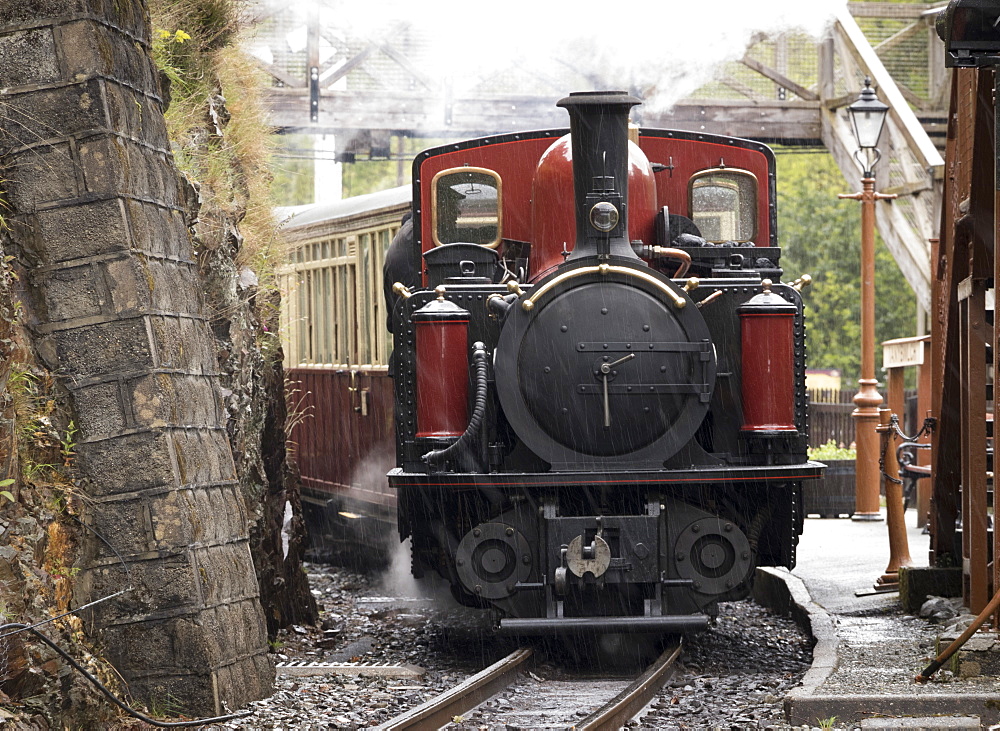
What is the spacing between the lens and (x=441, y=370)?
22.7 ft

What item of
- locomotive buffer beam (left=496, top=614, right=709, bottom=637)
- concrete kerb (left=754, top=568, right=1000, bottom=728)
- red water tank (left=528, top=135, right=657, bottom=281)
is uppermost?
red water tank (left=528, top=135, right=657, bottom=281)

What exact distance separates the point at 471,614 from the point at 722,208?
3.33 metres

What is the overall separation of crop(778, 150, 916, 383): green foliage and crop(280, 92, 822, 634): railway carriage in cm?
2279

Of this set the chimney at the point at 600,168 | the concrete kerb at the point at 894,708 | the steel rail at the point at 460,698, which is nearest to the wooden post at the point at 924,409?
the chimney at the point at 600,168

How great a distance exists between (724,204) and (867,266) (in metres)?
4.20

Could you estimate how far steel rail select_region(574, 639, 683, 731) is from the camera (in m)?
5.47

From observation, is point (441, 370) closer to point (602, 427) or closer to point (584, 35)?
point (602, 427)

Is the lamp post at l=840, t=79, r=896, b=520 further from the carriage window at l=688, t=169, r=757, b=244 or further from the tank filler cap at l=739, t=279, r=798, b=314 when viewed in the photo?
the tank filler cap at l=739, t=279, r=798, b=314

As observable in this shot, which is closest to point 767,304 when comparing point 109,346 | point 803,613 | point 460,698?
point 803,613

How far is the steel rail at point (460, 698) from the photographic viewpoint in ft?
17.7

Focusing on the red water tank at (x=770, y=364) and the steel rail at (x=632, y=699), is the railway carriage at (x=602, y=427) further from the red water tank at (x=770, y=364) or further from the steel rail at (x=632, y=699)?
the steel rail at (x=632, y=699)

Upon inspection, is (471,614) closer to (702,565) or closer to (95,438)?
(702,565)

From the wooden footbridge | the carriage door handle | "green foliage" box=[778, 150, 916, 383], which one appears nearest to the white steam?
the wooden footbridge

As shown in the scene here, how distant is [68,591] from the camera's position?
5.45 meters
